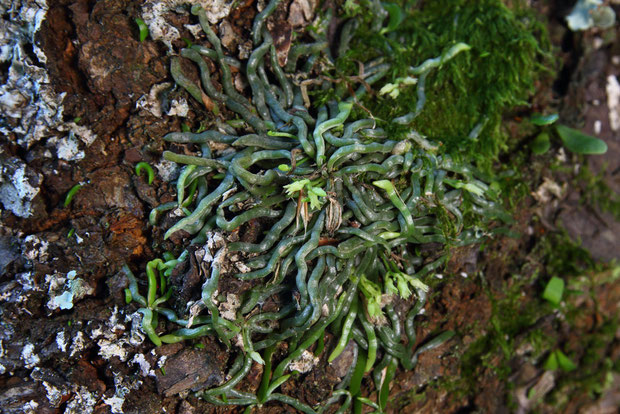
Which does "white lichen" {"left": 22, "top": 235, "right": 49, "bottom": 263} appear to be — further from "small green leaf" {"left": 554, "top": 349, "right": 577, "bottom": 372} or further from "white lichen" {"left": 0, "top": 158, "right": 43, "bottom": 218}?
"small green leaf" {"left": 554, "top": 349, "right": 577, "bottom": 372}

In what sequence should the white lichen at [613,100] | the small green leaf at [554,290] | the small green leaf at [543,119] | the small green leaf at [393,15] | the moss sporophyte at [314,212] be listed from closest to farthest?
the moss sporophyte at [314,212] < the small green leaf at [393,15] < the small green leaf at [543,119] < the small green leaf at [554,290] < the white lichen at [613,100]

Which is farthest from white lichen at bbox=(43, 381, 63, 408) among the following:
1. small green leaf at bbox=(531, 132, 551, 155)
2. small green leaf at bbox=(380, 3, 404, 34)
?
small green leaf at bbox=(531, 132, 551, 155)

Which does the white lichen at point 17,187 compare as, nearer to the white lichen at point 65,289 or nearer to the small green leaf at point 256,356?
the white lichen at point 65,289

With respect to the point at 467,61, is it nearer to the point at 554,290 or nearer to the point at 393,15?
the point at 393,15

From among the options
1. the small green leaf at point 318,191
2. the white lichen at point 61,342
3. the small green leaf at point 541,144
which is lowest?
the small green leaf at point 541,144

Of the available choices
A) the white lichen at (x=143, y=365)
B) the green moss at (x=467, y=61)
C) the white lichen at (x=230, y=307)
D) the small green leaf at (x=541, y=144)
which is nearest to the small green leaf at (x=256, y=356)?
the white lichen at (x=230, y=307)

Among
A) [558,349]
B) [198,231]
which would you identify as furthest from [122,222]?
[558,349]

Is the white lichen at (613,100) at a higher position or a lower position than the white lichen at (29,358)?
lower
